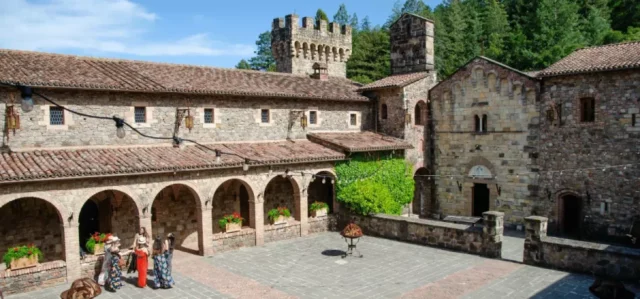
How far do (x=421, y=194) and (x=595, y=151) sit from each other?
899cm

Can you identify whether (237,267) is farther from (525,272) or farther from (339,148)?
(525,272)

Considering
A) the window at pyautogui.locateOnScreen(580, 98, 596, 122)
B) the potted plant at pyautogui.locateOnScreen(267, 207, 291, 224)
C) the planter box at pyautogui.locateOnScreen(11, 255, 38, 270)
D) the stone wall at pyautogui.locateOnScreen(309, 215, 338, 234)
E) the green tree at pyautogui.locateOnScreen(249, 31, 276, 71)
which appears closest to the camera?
the planter box at pyautogui.locateOnScreen(11, 255, 38, 270)

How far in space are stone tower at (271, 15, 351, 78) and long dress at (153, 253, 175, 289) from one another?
23259mm

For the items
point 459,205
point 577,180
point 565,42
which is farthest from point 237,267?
point 565,42

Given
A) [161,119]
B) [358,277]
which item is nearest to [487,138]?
[358,277]

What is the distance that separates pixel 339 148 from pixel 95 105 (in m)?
10.0

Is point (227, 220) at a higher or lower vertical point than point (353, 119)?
lower

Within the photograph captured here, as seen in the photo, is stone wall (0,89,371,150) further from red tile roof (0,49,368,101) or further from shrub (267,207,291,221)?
shrub (267,207,291,221)

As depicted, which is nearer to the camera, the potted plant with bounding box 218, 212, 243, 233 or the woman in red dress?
the woman in red dress

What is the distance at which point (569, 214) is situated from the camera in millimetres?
20047

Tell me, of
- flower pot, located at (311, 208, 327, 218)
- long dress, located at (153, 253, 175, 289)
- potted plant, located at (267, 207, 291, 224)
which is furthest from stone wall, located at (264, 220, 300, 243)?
long dress, located at (153, 253, 175, 289)

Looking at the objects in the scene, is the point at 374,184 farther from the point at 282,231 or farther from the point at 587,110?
the point at 587,110

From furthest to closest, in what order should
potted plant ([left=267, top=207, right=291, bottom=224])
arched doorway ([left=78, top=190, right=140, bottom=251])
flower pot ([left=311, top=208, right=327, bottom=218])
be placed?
flower pot ([left=311, top=208, right=327, bottom=218])
potted plant ([left=267, top=207, right=291, bottom=224])
arched doorway ([left=78, top=190, right=140, bottom=251])

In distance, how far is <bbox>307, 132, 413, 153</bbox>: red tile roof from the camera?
2102 cm
